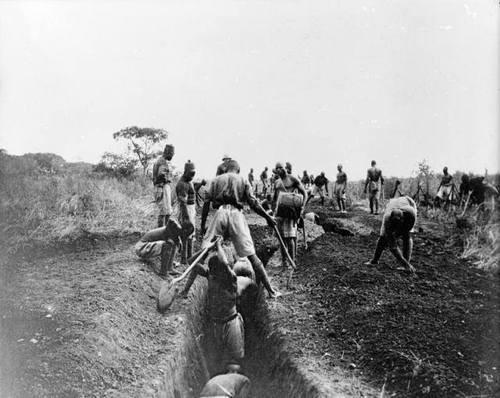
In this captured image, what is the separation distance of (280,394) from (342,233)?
6856mm

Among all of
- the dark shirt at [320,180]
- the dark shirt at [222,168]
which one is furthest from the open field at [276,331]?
the dark shirt at [320,180]

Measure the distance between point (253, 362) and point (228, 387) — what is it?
1.00 meters

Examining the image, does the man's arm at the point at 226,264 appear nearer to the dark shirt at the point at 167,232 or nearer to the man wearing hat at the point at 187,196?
the dark shirt at the point at 167,232

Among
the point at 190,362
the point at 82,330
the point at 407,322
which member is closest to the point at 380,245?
the point at 407,322

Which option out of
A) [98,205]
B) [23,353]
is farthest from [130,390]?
[98,205]

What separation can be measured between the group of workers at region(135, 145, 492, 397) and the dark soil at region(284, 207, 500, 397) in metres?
0.55

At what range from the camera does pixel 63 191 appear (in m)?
9.48

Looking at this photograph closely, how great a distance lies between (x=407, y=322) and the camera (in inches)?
175

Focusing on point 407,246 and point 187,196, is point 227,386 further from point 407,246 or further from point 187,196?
point 407,246

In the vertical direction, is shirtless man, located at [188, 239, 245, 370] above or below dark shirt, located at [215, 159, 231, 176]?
below

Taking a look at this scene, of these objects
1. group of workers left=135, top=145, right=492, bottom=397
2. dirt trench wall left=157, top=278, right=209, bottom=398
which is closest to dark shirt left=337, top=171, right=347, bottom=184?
group of workers left=135, top=145, right=492, bottom=397

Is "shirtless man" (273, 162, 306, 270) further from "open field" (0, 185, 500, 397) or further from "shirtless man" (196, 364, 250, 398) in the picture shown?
"shirtless man" (196, 364, 250, 398)

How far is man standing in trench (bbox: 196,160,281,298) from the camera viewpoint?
536 cm

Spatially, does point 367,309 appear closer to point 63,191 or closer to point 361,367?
point 361,367
